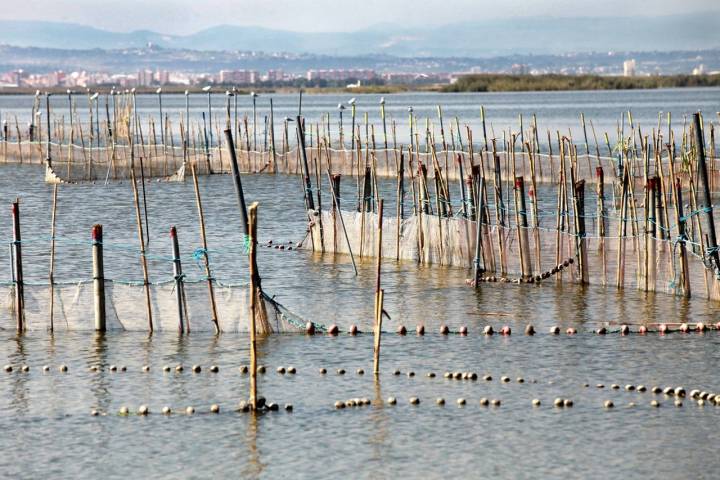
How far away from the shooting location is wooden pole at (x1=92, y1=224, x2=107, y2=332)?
64.7 ft

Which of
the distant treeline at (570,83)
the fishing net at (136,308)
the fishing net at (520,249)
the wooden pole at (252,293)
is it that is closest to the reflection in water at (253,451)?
the wooden pole at (252,293)

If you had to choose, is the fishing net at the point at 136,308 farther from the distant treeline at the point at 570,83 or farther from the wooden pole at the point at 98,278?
the distant treeline at the point at 570,83

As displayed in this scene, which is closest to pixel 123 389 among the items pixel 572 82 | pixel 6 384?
pixel 6 384

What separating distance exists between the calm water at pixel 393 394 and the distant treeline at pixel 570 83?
156348 millimetres

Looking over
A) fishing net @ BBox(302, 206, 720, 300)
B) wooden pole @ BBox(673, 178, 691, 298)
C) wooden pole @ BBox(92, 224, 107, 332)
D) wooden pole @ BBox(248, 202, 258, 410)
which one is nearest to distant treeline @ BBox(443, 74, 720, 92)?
fishing net @ BBox(302, 206, 720, 300)

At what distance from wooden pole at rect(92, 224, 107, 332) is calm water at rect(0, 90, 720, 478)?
0.26 meters

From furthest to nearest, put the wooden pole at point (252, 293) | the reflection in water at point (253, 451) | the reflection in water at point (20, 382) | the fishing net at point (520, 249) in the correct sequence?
1. the fishing net at point (520, 249)
2. the reflection in water at point (20, 382)
3. the wooden pole at point (252, 293)
4. the reflection in water at point (253, 451)

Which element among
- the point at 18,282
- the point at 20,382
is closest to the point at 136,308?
the point at 18,282

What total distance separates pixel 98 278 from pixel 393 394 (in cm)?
519

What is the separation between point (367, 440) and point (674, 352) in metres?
6.07

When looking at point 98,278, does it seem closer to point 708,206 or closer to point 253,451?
point 253,451

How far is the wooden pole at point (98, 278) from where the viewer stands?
19719 mm

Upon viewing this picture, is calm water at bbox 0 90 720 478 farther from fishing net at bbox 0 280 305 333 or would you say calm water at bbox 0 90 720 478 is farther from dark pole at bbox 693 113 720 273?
dark pole at bbox 693 113 720 273

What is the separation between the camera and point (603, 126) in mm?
87875
